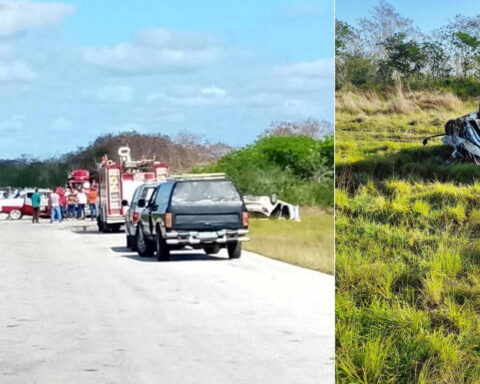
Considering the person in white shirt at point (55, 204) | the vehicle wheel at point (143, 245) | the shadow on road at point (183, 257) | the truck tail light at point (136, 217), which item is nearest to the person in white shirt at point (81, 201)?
the person in white shirt at point (55, 204)

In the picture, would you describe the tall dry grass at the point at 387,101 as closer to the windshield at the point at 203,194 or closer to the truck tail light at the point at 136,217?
the windshield at the point at 203,194

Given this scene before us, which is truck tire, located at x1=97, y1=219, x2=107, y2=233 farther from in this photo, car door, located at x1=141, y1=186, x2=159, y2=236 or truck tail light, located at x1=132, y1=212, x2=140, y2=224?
car door, located at x1=141, y1=186, x2=159, y2=236

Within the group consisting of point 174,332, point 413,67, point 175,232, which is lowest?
point 174,332

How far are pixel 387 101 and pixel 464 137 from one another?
339 millimetres

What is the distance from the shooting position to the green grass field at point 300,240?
1029cm

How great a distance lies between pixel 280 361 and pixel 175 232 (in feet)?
8.84

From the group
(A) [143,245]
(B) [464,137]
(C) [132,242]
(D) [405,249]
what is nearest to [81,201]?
(C) [132,242]

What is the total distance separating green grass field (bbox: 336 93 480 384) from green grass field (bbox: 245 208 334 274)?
15.3ft

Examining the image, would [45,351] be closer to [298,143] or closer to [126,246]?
[126,246]

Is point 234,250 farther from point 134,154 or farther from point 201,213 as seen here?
point 134,154

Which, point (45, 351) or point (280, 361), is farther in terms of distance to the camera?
point (45, 351)

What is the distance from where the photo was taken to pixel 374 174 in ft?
13.7

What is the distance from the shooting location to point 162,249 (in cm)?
959

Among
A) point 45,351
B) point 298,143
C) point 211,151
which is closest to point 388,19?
point 45,351
